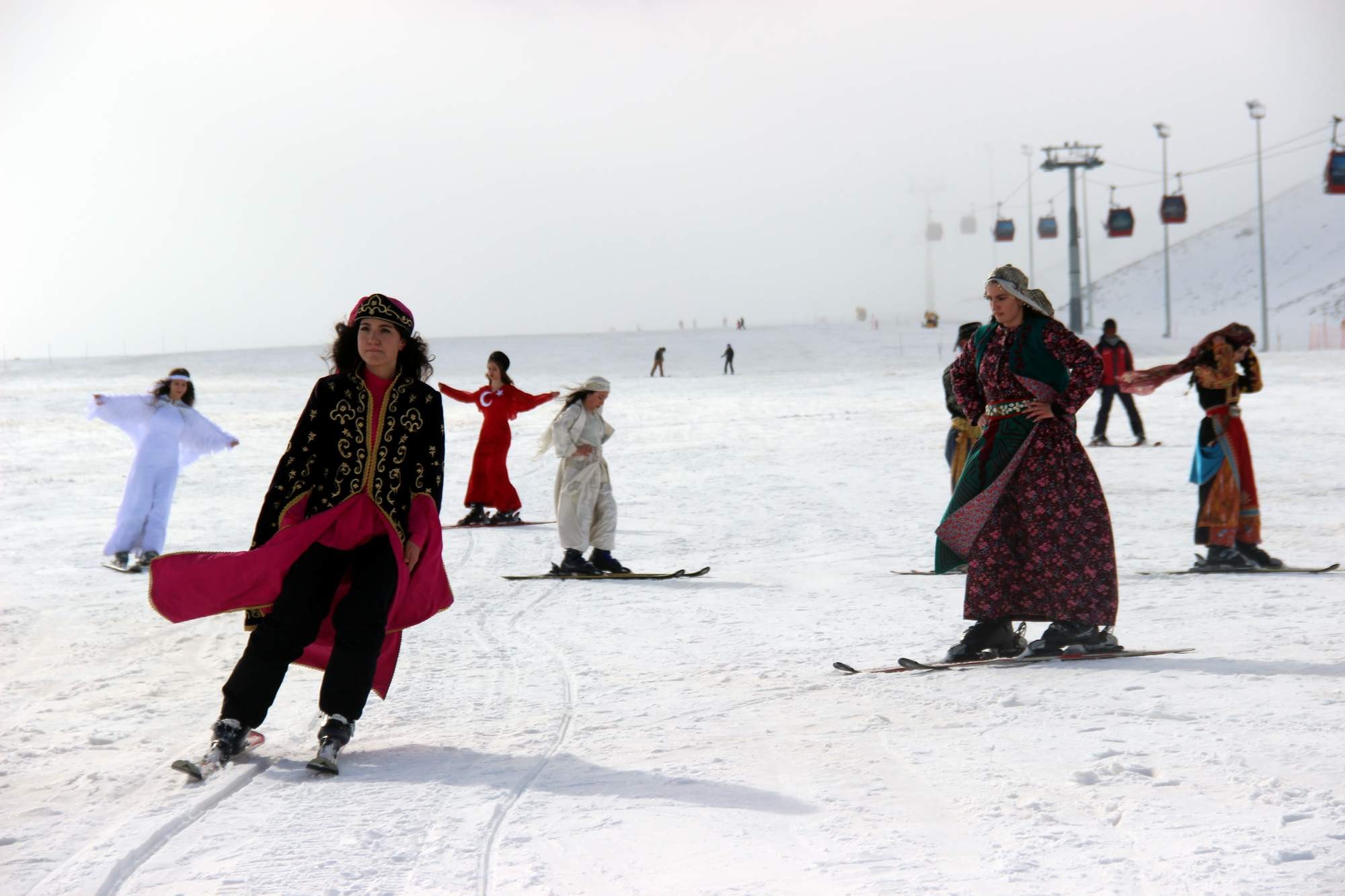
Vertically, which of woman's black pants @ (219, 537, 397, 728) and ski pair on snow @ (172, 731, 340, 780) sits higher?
woman's black pants @ (219, 537, 397, 728)

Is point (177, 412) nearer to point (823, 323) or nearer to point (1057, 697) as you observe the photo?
point (1057, 697)

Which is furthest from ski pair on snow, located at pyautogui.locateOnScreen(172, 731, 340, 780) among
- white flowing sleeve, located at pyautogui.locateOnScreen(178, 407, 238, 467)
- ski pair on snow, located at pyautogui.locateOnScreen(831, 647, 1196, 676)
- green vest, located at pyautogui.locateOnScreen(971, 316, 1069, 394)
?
white flowing sleeve, located at pyautogui.locateOnScreen(178, 407, 238, 467)

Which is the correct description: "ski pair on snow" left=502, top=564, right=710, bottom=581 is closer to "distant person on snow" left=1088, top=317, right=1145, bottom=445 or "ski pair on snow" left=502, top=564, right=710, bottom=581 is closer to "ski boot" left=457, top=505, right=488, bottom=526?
"ski boot" left=457, top=505, right=488, bottom=526

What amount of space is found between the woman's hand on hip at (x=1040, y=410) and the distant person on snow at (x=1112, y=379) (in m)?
12.8

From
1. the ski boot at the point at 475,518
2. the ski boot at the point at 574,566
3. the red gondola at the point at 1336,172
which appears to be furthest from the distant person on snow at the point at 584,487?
the red gondola at the point at 1336,172

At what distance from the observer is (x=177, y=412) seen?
11.2m

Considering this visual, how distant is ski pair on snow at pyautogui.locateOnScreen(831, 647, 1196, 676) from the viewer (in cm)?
600

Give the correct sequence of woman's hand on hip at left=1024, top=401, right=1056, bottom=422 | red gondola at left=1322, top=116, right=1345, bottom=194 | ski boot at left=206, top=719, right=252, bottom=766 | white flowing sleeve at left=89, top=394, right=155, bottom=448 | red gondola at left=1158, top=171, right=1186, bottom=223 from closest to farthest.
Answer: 1. ski boot at left=206, top=719, right=252, bottom=766
2. woman's hand on hip at left=1024, top=401, right=1056, bottom=422
3. white flowing sleeve at left=89, top=394, right=155, bottom=448
4. red gondola at left=1322, top=116, right=1345, bottom=194
5. red gondola at left=1158, top=171, right=1186, bottom=223

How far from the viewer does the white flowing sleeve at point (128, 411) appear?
11.1 meters

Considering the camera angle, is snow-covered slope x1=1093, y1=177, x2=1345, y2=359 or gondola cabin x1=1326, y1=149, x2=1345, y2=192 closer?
gondola cabin x1=1326, y1=149, x2=1345, y2=192

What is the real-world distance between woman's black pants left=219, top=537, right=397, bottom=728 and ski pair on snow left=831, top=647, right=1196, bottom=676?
2.07 meters

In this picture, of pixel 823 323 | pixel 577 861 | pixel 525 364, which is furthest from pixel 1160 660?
pixel 823 323

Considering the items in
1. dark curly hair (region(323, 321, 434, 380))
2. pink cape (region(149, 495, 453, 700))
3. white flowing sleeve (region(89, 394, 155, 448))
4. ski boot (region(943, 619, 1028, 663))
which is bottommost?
ski boot (region(943, 619, 1028, 663))

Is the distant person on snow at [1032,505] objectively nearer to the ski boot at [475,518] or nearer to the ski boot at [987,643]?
the ski boot at [987,643]
